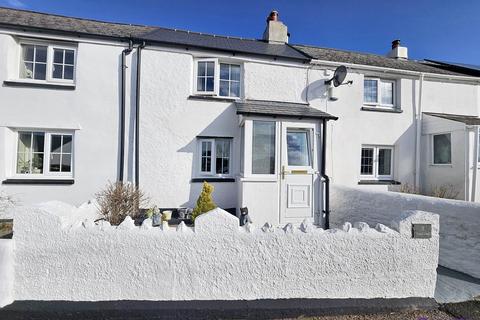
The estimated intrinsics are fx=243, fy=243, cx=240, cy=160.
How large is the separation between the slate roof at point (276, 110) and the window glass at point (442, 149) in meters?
5.02

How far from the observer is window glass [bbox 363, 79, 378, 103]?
924 cm

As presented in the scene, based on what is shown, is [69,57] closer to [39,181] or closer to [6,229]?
[39,181]

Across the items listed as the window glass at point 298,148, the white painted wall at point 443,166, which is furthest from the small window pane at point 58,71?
the white painted wall at point 443,166

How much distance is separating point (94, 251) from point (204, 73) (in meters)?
6.43

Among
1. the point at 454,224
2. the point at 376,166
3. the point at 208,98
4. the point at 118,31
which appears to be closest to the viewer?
the point at 454,224

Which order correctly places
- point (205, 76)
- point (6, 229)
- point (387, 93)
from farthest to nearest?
point (387, 93) → point (205, 76) → point (6, 229)

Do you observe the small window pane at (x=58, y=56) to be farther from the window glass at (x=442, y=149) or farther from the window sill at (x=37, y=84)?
the window glass at (x=442, y=149)

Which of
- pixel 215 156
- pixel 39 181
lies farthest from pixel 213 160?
pixel 39 181

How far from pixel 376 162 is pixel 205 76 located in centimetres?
698

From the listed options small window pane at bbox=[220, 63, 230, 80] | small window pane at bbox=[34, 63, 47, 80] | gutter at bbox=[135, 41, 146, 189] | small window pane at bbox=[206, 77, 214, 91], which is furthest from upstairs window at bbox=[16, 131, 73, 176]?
small window pane at bbox=[220, 63, 230, 80]

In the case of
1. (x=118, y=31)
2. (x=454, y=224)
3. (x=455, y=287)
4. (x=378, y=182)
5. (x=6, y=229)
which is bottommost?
(x=455, y=287)

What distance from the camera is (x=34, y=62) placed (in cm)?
711

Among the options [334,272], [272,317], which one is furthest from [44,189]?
[334,272]

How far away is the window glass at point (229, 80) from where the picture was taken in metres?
8.12
